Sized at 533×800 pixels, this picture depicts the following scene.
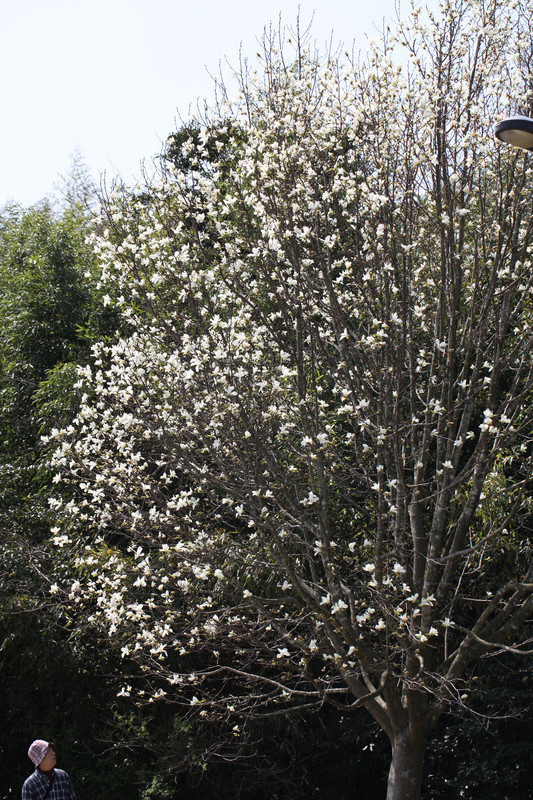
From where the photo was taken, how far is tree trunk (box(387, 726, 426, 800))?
4266 millimetres

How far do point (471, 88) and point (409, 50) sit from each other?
0.46 meters

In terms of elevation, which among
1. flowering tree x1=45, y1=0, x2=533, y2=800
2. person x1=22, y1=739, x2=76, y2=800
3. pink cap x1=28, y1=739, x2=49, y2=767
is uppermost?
flowering tree x1=45, y1=0, x2=533, y2=800

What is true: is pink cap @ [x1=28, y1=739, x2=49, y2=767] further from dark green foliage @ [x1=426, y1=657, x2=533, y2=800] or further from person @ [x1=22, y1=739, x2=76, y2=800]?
dark green foliage @ [x1=426, y1=657, x2=533, y2=800]

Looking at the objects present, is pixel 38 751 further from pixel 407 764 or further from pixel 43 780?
pixel 407 764

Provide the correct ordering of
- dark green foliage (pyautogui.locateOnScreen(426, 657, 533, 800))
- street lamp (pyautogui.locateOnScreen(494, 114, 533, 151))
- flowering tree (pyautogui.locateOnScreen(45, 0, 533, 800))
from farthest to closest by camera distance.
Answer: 1. dark green foliage (pyautogui.locateOnScreen(426, 657, 533, 800))
2. flowering tree (pyautogui.locateOnScreen(45, 0, 533, 800))
3. street lamp (pyautogui.locateOnScreen(494, 114, 533, 151))

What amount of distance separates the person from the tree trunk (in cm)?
195

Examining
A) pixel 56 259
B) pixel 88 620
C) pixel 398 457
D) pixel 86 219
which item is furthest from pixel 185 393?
pixel 86 219

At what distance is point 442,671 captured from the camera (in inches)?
172

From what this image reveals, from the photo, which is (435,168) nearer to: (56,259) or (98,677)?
(98,677)

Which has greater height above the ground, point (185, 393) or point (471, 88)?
point (471, 88)

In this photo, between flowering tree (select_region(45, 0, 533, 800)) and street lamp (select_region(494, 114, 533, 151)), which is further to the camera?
flowering tree (select_region(45, 0, 533, 800))

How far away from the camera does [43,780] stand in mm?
4379

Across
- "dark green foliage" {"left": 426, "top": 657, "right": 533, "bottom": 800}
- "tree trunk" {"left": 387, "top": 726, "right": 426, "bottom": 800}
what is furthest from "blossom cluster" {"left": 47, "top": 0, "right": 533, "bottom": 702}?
"dark green foliage" {"left": 426, "top": 657, "right": 533, "bottom": 800}

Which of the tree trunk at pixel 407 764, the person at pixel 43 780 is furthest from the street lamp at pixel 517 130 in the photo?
the person at pixel 43 780
